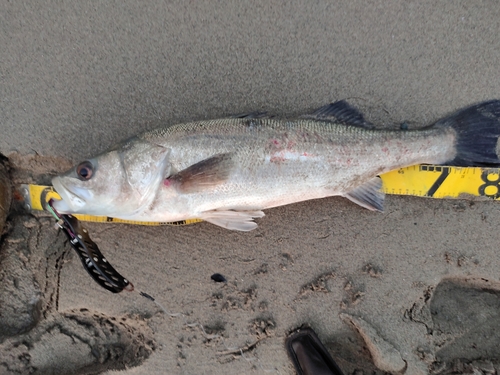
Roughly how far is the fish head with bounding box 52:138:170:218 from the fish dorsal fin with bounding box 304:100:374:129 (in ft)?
4.30

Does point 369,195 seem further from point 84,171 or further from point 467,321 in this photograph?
point 84,171

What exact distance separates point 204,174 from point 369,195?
1.44 meters

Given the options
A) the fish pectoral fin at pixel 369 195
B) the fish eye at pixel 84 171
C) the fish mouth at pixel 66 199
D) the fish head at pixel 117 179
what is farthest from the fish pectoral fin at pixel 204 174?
the fish pectoral fin at pixel 369 195

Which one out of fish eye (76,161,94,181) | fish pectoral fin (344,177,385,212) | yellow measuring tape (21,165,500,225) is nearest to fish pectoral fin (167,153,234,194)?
fish eye (76,161,94,181)

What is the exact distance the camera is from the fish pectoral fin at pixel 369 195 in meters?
2.85

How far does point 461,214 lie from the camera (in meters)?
3.07

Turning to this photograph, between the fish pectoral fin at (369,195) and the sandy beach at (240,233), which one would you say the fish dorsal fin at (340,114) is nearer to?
the sandy beach at (240,233)

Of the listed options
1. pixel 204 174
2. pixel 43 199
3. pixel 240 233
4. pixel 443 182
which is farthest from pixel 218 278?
pixel 443 182

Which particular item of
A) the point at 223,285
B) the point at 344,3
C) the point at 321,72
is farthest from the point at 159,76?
the point at 223,285

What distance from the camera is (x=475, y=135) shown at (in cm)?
288

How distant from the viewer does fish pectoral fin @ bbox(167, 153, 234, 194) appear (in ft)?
8.23

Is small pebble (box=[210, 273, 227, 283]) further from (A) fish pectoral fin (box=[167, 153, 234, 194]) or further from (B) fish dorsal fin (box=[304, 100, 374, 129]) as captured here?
(B) fish dorsal fin (box=[304, 100, 374, 129])

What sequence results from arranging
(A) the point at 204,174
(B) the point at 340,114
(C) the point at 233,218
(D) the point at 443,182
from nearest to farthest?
1. (A) the point at 204,174
2. (C) the point at 233,218
3. (B) the point at 340,114
4. (D) the point at 443,182

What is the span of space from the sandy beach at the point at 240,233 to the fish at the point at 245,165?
1.34 feet
